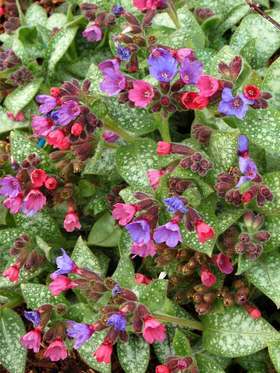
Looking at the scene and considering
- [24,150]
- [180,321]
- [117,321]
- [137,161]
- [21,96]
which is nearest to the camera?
[117,321]

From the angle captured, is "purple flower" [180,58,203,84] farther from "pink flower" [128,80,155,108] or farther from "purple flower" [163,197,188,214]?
"purple flower" [163,197,188,214]

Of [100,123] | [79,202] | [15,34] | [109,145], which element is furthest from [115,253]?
[15,34]

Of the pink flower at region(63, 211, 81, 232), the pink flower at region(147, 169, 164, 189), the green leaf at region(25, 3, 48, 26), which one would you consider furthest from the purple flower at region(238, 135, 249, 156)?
the green leaf at region(25, 3, 48, 26)

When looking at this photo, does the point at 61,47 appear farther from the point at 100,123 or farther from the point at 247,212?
the point at 247,212

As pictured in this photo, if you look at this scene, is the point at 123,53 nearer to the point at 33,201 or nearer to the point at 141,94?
the point at 141,94

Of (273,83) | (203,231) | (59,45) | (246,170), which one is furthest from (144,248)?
(59,45)

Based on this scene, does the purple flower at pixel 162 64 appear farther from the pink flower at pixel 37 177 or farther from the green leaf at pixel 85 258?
the green leaf at pixel 85 258
